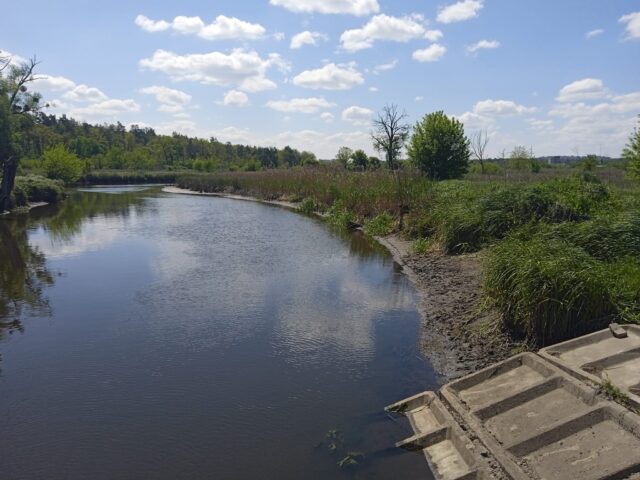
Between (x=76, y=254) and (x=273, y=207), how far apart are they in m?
17.0

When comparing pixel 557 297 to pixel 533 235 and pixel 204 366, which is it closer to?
pixel 533 235

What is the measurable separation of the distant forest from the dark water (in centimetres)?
5052

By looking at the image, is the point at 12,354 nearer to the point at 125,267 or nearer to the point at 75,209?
the point at 125,267

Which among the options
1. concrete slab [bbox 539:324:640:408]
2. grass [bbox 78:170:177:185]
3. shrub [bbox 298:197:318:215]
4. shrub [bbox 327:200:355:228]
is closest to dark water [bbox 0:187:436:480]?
concrete slab [bbox 539:324:640:408]

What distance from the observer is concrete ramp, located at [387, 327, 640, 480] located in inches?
164

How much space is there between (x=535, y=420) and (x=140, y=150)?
8381cm

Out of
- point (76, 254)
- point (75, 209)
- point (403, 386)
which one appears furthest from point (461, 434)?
point (75, 209)

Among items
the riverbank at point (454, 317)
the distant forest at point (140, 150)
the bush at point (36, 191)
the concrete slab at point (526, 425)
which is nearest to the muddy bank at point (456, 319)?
the riverbank at point (454, 317)

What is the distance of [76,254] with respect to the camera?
15609 mm

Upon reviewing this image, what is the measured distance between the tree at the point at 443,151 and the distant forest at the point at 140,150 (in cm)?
3004

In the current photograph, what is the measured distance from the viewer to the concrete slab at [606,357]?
4875mm

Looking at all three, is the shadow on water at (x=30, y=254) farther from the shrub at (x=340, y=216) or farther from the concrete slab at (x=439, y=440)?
the shrub at (x=340, y=216)

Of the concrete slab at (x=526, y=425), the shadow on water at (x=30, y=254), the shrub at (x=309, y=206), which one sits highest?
the shrub at (x=309, y=206)

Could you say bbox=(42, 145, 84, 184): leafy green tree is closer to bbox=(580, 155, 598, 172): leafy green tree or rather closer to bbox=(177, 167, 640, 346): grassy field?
bbox=(177, 167, 640, 346): grassy field
